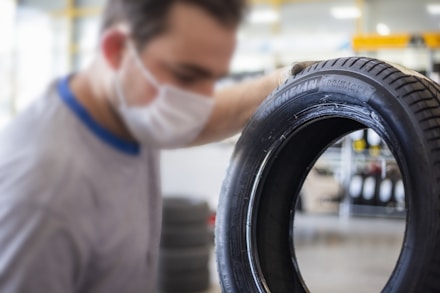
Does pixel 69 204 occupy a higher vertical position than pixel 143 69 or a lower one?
lower

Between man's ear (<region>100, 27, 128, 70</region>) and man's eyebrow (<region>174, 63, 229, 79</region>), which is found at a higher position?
man's ear (<region>100, 27, 128, 70</region>)

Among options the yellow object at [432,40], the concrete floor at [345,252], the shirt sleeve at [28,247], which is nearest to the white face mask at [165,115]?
the shirt sleeve at [28,247]

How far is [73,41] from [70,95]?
964cm

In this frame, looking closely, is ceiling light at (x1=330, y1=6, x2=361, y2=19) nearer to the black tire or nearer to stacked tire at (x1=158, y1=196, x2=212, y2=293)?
stacked tire at (x1=158, y1=196, x2=212, y2=293)

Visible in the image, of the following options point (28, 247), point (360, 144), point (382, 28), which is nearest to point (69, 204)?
point (28, 247)

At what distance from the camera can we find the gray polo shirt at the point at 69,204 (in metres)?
0.85

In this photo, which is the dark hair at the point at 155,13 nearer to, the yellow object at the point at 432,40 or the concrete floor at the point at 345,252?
the concrete floor at the point at 345,252

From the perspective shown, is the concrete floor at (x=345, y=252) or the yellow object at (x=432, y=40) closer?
the concrete floor at (x=345, y=252)

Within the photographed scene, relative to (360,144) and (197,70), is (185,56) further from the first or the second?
(360,144)

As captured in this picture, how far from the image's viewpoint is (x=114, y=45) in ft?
3.16

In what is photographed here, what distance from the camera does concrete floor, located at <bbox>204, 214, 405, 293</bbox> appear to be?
139 inches

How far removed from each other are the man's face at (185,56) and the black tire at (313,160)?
0.13 m

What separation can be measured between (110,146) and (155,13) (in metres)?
0.28

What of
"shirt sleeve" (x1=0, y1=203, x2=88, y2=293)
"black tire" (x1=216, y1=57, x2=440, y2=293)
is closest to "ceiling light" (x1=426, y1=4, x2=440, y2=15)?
"black tire" (x1=216, y1=57, x2=440, y2=293)
